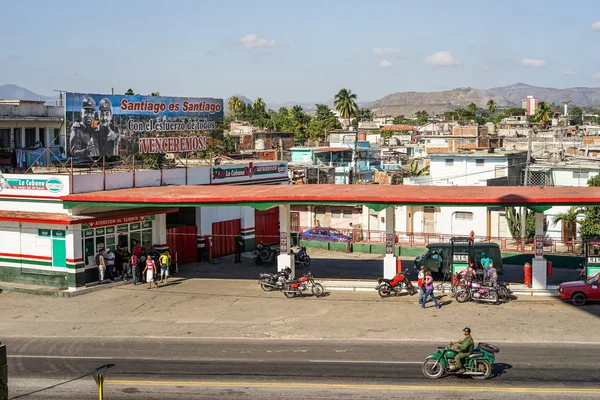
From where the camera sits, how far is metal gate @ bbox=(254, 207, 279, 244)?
44219 millimetres

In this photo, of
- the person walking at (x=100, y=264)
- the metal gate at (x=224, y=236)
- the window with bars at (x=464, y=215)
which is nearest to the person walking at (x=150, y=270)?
the person walking at (x=100, y=264)

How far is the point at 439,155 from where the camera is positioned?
198 feet

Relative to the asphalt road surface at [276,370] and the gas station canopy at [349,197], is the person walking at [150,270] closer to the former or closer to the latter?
the gas station canopy at [349,197]

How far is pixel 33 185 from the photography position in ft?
107

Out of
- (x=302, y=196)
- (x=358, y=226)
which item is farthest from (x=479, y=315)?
(x=358, y=226)

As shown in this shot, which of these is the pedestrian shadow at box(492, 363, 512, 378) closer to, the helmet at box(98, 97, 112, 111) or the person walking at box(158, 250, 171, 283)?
the person walking at box(158, 250, 171, 283)

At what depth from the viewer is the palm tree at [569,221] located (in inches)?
1826

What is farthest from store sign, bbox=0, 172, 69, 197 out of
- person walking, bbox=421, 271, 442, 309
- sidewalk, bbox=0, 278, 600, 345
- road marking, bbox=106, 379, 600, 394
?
person walking, bbox=421, 271, 442, 309

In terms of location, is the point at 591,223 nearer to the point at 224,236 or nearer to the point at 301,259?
the point at 301,259

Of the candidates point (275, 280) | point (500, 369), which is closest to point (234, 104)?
point (275, 280)

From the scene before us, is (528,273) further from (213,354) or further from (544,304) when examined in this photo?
(213,354)

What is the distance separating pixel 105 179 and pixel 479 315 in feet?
59.1

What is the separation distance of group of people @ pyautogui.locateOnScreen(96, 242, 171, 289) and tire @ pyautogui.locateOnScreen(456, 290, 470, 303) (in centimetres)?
1297

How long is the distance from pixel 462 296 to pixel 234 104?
148m
